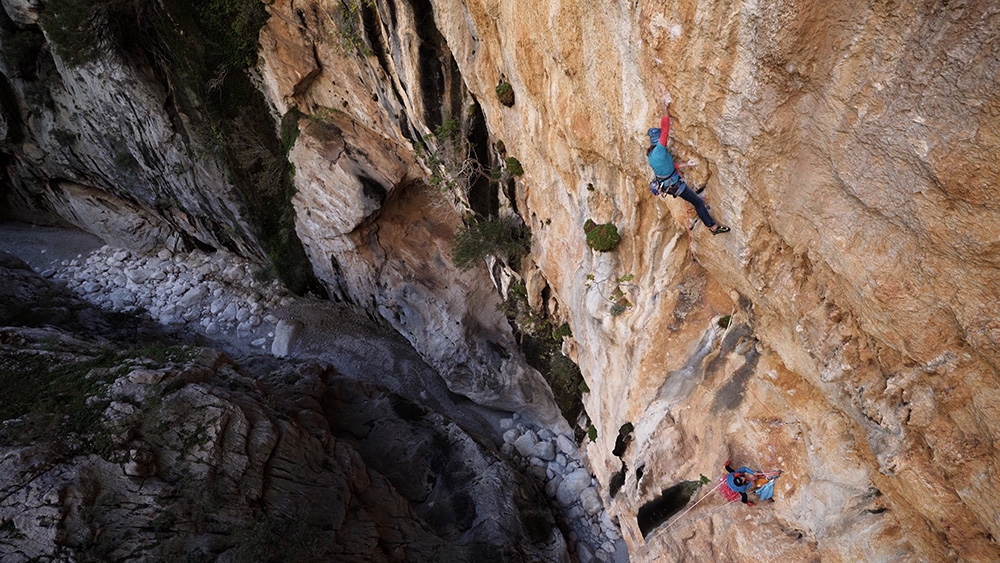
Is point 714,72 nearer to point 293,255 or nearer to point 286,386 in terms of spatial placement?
point 286,386

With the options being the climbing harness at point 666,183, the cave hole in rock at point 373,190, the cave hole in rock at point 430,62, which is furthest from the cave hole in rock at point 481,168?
the climbing harness at point 666,183

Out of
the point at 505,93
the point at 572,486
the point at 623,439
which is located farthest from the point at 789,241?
the point at 572,486

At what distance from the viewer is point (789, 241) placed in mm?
5031

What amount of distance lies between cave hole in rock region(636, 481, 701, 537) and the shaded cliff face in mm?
185

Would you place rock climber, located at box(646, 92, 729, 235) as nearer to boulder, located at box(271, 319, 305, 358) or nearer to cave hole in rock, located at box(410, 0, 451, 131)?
cave hole in rock, located at box(410, 0, 451, 131)

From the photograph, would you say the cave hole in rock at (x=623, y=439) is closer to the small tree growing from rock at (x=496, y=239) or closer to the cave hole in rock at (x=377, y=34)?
the small tree growing from rock at (x=496, y=239)

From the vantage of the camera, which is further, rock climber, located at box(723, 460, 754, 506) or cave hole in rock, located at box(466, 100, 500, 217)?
cave hole in rock, located at box(466, 100, 500, 217)

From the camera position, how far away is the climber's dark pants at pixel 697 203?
225 inches

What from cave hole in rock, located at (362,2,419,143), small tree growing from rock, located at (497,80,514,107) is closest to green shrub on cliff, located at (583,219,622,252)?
small tree growing from rock, located at (497,80,514,107)

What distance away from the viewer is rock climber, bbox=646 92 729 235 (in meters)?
5.37

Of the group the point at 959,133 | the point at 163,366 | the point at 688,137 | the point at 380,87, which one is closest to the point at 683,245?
the point at 688,137

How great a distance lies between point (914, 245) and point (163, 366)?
42.2ft

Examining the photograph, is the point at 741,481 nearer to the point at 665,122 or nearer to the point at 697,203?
the point at 697,203

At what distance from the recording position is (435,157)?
1184 cm
